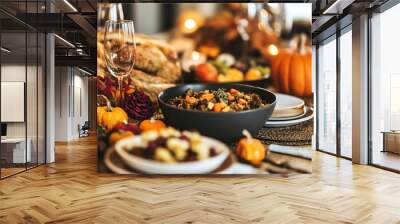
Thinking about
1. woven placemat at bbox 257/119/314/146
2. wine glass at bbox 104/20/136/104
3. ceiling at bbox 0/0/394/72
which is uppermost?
ceiling at bbox 0/0/394/72

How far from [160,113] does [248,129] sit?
1308mm

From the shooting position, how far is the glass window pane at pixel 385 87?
6637mm

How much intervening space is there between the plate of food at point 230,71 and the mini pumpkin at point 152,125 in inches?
29.1

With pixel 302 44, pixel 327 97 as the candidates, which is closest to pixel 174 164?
pixel 302 44

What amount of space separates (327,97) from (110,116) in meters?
5.74

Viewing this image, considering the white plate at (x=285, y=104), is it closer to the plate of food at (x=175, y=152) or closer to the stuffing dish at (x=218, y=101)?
the stuffing dish at (x=218, y=101)

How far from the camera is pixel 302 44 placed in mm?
6176

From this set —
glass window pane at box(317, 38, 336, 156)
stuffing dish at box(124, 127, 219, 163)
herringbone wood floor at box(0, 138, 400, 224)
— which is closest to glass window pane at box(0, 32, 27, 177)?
herringbone wood floor at box(0, 138, 400, 224)

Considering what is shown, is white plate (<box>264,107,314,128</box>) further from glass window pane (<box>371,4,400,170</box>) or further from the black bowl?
glass window pane (<box>371,4,400,170</box>)

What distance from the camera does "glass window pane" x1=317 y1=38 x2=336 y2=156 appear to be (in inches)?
369

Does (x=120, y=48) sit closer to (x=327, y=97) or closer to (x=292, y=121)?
(x=292, y=121)

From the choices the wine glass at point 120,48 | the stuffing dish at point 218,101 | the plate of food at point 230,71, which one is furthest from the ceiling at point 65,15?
the stuffing dish at point 218,101

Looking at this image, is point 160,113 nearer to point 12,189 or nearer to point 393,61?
point 12,189

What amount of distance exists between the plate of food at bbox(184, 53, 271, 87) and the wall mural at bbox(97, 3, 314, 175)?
0.05 feet
